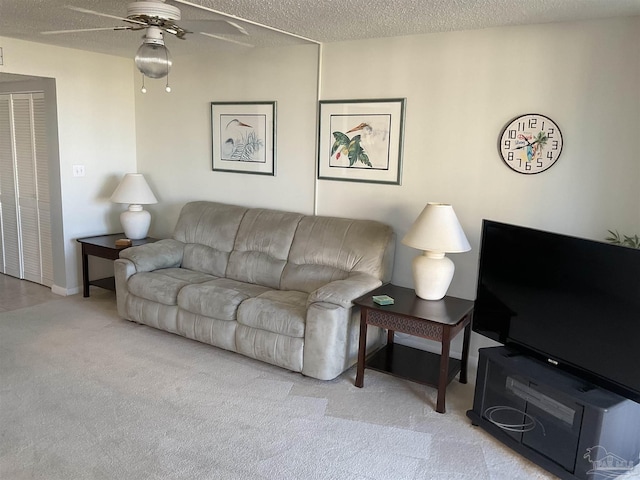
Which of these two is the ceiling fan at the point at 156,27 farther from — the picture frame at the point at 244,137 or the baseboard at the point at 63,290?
the baseboard at the point at 63,290

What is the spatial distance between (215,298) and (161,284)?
569 mm

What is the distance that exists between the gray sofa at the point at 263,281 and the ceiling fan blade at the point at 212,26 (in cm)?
161

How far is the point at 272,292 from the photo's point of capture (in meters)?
3.78

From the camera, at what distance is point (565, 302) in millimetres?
2516

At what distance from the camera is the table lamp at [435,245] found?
3139 millimetres

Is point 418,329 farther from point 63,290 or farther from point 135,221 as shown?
point 63,290

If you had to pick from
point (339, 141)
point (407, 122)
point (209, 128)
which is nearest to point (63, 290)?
point (209, 128)

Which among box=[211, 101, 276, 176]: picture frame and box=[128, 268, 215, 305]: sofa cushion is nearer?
box=[128, 268, 215, 305]: sofa cushion

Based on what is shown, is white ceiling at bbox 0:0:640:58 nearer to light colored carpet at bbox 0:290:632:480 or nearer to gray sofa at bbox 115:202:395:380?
gray sofa at bbox 115:202:395:380

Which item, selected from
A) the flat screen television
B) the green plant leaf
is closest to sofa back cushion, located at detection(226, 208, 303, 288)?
the green plant leaf

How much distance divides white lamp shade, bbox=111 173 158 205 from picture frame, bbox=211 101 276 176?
2.24 feet

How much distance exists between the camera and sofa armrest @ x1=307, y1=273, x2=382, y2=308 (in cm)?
322

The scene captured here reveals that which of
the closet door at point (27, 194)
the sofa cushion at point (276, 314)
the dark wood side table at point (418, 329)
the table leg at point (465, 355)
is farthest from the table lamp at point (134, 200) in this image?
the table leg at point (465, 355)

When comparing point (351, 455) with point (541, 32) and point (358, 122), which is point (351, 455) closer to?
point (358, 122)
